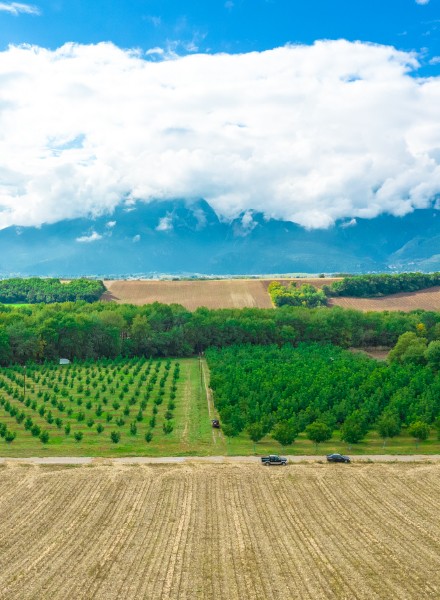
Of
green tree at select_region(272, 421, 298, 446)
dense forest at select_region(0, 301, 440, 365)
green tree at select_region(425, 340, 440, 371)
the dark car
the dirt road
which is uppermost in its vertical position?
dense forest at select_region(0, 301, 440, 365)

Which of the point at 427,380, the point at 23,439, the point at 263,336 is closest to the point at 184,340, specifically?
the point at 263,336

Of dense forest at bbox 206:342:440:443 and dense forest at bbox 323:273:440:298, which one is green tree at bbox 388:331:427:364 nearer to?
dense forest at bbox 206:342:440:443

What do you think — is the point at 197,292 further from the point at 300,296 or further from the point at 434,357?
the point at 434,357

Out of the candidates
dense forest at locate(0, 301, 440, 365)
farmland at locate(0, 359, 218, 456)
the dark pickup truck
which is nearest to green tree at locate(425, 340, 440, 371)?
dense forest at locate(0, 301, 440, 365)

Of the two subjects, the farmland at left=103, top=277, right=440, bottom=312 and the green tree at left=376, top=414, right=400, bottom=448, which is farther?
the farmland at left=103, top=277, right=440, bottom=312

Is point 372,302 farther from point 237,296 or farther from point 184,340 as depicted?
point 184,340

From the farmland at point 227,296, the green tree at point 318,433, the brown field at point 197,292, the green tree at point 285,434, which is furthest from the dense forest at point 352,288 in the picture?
the green tree at point 285,434
